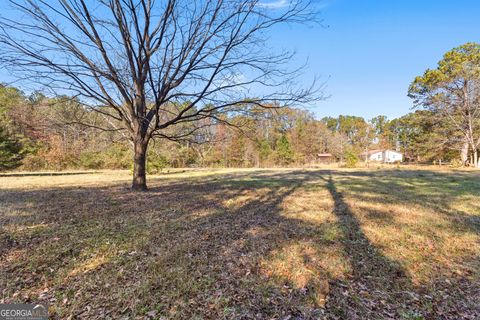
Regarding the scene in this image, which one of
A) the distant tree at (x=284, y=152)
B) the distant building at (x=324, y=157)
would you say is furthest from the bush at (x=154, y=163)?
the distant building at (x=324, y=157)

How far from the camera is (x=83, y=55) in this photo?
21.0 ft

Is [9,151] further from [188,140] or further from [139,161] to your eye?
[188,140]

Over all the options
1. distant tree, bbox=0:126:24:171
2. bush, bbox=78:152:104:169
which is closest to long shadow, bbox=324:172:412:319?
distant tree, bbox=0:126:24:171

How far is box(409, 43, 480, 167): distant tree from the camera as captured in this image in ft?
69.4

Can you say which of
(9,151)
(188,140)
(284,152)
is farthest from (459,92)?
(9,151)

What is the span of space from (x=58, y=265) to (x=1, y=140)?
17.3m

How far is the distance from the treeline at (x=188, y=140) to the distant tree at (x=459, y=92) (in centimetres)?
115

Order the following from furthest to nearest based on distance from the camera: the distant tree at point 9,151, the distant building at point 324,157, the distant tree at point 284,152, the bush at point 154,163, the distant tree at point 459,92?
the distant building at point 324,157 → the distant tree at point 284,152 → the distant tree at point 459,92 → the bush at point 154,163 → the distant tree at point 9,151

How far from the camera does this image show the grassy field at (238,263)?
2.02 m

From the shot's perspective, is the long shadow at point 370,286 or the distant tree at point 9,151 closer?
the long shadow at point 370,286

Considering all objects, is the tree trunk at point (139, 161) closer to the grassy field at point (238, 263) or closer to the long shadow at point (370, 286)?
the grassy field at point (238, 263)

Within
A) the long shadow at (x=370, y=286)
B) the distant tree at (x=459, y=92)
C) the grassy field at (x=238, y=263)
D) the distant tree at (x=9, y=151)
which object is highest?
the distant tree at (x=459, y=92)

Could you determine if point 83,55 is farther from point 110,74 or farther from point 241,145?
point 241,145

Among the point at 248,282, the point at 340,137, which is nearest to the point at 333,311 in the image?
the point at 248,282
